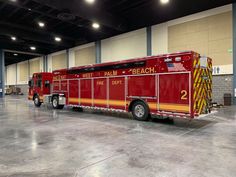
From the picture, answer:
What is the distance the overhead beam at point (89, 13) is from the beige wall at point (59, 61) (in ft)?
45.3

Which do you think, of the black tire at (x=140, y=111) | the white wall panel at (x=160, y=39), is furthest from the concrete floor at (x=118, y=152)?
the white wall panel at (x=160, y=39)

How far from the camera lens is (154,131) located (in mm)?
6867

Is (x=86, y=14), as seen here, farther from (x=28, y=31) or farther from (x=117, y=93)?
(x=28, y=31)

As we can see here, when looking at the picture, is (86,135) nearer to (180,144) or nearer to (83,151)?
(83,151)

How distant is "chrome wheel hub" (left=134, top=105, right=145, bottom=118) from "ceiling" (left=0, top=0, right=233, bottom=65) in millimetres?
9178

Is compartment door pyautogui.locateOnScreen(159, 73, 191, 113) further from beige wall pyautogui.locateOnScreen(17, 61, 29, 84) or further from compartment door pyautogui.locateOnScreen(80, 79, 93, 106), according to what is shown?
beige wall pyautogui.locateOnScreen(17, 61, 29, 84)

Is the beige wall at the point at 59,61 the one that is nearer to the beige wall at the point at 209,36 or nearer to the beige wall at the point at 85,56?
the beige wall at the point at 85,56

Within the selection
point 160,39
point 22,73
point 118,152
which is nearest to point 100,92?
point 118,152

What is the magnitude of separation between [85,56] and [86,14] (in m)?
11.0

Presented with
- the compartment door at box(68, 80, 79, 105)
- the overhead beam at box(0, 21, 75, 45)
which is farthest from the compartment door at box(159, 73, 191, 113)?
the overhead beam at box(0, 21, 75, 45)

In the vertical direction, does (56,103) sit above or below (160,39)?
below

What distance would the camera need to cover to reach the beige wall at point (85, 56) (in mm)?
24797

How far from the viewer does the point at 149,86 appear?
8.47 m

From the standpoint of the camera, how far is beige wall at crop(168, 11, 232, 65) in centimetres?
1408
